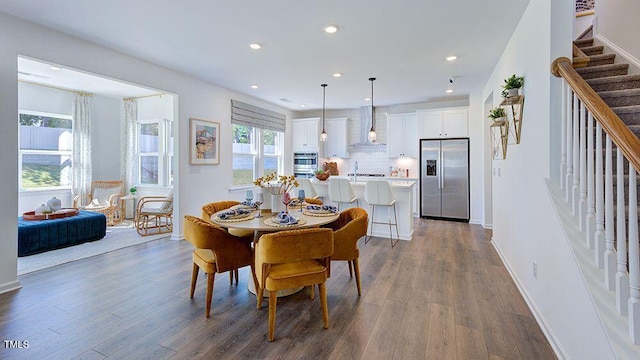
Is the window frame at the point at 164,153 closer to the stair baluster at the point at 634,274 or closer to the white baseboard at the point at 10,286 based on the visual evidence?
the white baseboard at the point at 10,286

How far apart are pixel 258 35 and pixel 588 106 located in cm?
303

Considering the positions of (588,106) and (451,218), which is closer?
(588,106)

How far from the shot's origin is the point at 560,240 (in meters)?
1.93

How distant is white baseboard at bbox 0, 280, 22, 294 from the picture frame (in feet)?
8.41

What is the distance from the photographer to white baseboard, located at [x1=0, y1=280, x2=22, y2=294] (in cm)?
280

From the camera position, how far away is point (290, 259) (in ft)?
6.89

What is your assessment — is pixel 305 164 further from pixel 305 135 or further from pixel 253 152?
pixel 253 152

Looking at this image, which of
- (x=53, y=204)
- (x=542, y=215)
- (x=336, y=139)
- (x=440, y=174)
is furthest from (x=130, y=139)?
(x=542, y=215)

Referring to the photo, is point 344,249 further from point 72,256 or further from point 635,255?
point 72,256

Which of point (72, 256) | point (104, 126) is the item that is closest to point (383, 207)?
point (72, 256)

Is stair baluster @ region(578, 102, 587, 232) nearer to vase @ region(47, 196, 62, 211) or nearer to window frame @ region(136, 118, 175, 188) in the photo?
vase @ region(47, 196, 62, 211)

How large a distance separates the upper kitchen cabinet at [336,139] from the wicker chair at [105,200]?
486 centimetres

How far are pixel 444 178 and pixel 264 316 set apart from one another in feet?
16.8

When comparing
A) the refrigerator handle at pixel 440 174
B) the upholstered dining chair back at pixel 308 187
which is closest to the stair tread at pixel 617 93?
the refrigerator handle at pixel 440 174
